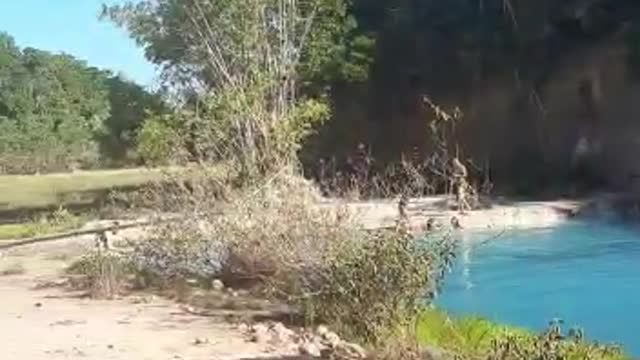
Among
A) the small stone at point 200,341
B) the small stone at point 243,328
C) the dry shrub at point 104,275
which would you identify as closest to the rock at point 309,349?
the small stone at point 200,341

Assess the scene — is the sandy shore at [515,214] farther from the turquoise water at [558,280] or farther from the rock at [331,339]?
the rock at [331,339]

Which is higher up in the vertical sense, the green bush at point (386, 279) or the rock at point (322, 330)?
the green bush at point (386, 279)

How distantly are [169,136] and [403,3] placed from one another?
16.7m

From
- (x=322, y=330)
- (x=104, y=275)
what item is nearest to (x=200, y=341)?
(x=322, y=330)

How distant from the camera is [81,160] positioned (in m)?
55.4

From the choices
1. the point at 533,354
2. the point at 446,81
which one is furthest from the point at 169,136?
the point at 446,81

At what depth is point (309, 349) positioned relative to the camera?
7.79 meters

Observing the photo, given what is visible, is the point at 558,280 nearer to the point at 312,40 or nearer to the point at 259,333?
the point at 259,333

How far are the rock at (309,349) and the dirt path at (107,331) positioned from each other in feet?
0.35

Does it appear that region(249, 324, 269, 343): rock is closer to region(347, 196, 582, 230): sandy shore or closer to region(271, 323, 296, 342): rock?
Answer: region(271, 323, 296, 342): rock

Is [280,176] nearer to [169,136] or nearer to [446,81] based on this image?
[169,136]

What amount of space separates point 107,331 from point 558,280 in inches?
308

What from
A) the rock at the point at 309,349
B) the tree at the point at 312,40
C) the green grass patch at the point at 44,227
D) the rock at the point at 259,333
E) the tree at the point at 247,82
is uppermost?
the tree at the point at 312,40

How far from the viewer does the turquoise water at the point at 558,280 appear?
39.2 feet
